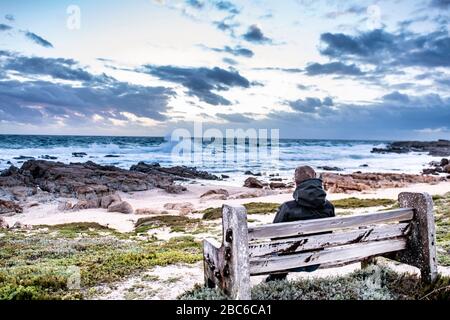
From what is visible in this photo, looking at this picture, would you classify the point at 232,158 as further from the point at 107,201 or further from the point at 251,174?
the point at 107,201

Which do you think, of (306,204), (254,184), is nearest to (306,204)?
(306,204)

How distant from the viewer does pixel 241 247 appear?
16.0ft

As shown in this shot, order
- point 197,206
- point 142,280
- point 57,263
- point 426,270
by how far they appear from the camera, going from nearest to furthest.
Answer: point 426,270, point 142,280, point 57,263, point 197,206

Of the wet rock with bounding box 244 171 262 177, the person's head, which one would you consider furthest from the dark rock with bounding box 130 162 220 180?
the person's head

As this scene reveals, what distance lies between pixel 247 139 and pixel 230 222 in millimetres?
119415

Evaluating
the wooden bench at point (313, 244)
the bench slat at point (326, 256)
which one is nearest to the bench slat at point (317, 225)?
the wooden bench at point (313, 244)

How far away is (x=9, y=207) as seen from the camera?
955 inches

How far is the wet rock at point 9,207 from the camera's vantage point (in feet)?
78.1

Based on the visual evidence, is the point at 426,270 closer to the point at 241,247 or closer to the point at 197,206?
the point at 241,247

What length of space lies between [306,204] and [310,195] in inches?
5.8

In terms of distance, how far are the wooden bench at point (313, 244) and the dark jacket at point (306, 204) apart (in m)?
0.47

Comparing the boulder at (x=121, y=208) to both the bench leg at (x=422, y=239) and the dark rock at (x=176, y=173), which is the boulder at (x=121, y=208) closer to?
the dark rock at (x=176, y=173)
